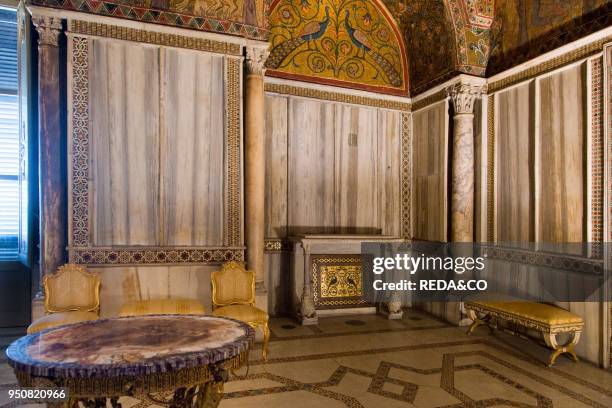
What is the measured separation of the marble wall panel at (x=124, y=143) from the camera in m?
4.58

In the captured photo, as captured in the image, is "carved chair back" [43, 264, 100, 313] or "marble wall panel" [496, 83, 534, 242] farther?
"marble wall panel" [496, 83, 534, 242]

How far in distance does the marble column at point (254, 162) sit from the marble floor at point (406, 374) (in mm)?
1078

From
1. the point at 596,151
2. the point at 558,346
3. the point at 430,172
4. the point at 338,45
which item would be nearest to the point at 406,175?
the point at 430,172

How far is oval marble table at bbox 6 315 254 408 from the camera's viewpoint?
1925 millimetres

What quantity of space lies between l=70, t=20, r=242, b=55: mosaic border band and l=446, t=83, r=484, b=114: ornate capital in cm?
322

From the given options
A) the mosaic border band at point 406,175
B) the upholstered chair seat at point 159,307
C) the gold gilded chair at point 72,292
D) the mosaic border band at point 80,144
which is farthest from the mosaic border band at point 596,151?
Result: the mosaic border band at point 80,144

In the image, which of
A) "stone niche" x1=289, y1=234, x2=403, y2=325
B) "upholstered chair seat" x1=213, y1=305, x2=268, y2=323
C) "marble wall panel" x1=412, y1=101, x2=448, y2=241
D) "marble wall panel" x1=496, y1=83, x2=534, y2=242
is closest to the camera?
"upholstered chair seat" x1=213, y1=305, x2=268, y2=323

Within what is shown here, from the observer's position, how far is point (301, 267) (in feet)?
19.5

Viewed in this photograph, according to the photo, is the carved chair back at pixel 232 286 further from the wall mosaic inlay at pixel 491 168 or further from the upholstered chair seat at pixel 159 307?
the wall mosaic inlay at pixel 491 168

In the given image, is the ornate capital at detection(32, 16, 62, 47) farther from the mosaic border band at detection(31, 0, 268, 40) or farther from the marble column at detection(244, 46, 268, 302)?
the marble column at detection(244, 46, 268, 302)

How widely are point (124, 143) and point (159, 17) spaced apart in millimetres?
1531

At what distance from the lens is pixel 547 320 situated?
13.9 feet

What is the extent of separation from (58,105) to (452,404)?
16.0 ft

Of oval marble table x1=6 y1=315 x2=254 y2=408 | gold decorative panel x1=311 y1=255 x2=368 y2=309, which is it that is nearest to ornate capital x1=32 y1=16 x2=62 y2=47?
oval marble table x1=6 y1=315 x2=254 y2=408
